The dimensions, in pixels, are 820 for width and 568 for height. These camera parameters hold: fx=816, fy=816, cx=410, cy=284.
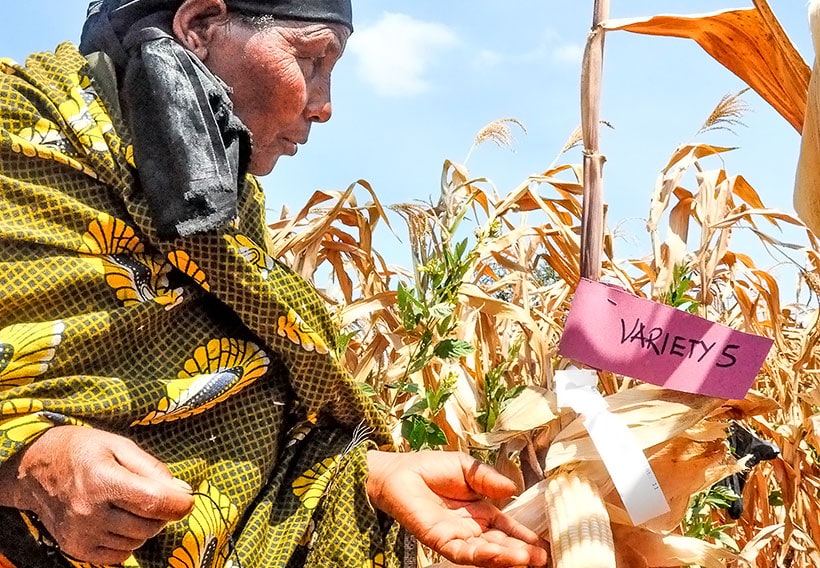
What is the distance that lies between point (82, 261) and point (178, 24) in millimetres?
340

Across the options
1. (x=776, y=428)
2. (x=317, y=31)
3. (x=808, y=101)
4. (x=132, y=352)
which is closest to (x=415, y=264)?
(x=317, y=31)

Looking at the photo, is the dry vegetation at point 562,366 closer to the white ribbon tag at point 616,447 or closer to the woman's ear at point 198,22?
the white ribbon tag at point 616,447

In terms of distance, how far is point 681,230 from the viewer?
51.3 inches

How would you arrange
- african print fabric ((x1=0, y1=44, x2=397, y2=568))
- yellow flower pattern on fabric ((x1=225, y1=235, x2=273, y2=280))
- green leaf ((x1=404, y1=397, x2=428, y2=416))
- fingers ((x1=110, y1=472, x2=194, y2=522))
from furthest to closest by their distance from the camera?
green leaf ((x1=404, y1=397, x2=428, y2=416))
yellow flower pattern on fabric ((x1=225, y1=235, x2=273, y2=280))
african print fabric ((x1=0, y1=44, x2=397, y2=568))
fingers ((x1=110, y1=472, x2=194, y2=522))

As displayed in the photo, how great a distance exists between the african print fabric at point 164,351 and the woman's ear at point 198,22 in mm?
118

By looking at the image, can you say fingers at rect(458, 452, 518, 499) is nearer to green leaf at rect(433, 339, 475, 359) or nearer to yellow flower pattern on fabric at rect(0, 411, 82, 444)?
green leaf at rect(433, 339, 475, 359)

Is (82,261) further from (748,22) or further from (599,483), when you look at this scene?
(748,22)

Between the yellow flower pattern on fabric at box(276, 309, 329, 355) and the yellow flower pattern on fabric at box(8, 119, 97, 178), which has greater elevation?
the yellow flower pattern on fabric at box(8, 119, 97, 178)

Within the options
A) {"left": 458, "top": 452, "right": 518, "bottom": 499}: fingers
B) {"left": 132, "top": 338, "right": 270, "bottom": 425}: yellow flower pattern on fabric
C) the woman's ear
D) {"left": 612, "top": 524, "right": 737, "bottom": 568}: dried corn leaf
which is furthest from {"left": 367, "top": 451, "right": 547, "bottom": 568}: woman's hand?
the woman's ear

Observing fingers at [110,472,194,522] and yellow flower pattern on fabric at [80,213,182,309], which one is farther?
yellow flower pattern on fabric at [80,213,182,309]

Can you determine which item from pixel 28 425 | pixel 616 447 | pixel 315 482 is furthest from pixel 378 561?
pixel 28 425

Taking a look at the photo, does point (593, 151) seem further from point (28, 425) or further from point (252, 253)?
point (28, 425)

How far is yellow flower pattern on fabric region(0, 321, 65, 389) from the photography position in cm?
74

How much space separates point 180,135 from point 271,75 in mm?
190
